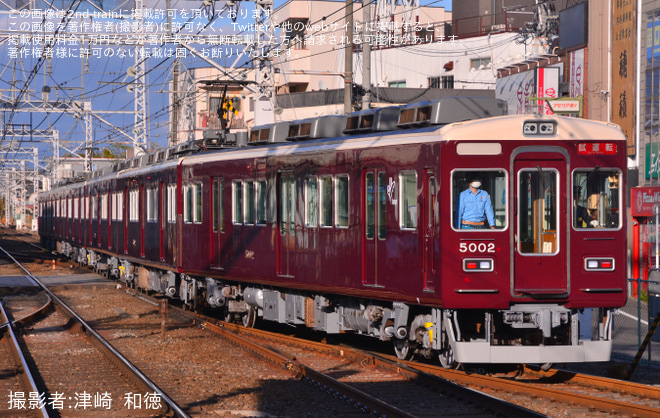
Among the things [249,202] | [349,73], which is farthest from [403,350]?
[349,73]

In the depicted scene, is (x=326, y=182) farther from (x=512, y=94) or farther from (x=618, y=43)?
(x=512, y=94)

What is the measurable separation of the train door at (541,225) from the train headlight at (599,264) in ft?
0.90

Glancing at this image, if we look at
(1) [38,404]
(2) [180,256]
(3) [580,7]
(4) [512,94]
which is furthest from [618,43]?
(1) [38,404]

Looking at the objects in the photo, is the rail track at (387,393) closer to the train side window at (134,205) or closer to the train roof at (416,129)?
the train roof at (416,129)

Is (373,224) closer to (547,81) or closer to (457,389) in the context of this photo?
(457,389)

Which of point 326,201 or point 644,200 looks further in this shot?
point 644,200

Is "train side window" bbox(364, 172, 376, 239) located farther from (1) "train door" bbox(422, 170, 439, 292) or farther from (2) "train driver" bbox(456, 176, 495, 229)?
(2) "train driver" bbox(456, 176, 495, 229)

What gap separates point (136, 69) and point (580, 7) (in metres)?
15.7

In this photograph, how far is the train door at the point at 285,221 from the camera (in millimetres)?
14648

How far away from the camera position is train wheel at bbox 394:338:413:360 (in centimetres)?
1247

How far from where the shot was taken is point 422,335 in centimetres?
1193

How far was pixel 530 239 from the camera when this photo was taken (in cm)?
1112

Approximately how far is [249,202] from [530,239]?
614 centimetres

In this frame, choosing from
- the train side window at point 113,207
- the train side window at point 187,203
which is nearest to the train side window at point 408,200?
the train side window at point 187,203
